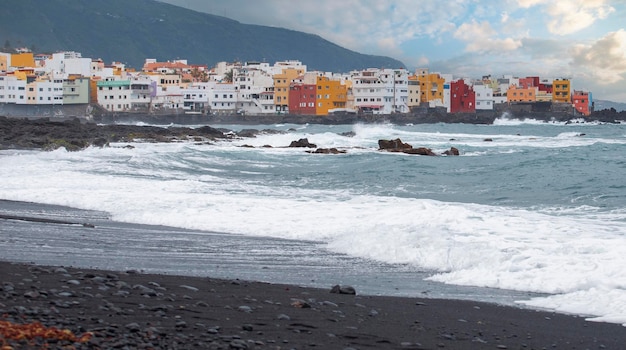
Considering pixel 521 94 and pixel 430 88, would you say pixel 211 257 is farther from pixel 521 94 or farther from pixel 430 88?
pixel 521 94

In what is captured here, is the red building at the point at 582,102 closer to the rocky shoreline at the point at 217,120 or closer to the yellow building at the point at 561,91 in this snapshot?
the yellow building at the point at 561,91

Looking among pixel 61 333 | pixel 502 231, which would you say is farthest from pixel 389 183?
pixel 61 333

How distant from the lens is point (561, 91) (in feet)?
403

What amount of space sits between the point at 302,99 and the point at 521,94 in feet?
124

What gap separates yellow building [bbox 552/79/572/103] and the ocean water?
95.9 metres

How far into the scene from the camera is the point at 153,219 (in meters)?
13.5

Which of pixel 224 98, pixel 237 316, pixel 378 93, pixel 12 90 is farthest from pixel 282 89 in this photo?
pixel 237 316

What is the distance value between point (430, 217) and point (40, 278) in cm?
750

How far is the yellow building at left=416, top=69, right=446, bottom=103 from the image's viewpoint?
11738 centimetres

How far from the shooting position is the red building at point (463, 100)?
117 meters

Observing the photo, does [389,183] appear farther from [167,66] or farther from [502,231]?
[167,66]

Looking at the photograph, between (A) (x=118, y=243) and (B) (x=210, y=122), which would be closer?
(A) (x=118, y=243)

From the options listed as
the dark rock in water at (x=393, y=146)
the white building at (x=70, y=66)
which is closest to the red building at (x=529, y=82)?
Answer: the white building at (x=70, y=66)

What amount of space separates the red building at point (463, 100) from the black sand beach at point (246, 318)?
112222 mm
